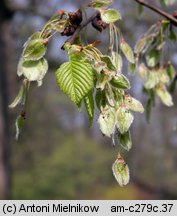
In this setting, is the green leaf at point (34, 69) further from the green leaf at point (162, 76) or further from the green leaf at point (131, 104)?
the green leaf at point (162, 76)

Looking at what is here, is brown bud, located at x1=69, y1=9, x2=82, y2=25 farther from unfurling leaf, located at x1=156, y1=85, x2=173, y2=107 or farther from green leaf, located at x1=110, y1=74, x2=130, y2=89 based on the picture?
unfurling leaf, located at x1=156, y1=85, x2=173, y2=107

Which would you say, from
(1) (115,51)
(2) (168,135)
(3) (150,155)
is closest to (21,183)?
(3) (150,155)

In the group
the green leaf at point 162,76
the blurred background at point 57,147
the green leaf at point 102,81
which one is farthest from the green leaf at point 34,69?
the blurred background at point 57,147

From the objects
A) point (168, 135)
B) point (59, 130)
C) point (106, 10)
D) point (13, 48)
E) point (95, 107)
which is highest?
point (106, 10)

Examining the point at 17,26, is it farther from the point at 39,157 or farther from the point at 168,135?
the point at 168,135

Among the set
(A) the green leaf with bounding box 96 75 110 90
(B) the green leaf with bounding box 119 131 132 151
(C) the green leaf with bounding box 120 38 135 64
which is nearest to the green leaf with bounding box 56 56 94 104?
(A) the green leaf with bounding box 96 75 110 90

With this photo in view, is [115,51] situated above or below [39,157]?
above

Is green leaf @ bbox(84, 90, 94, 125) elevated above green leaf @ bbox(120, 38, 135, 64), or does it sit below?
above
